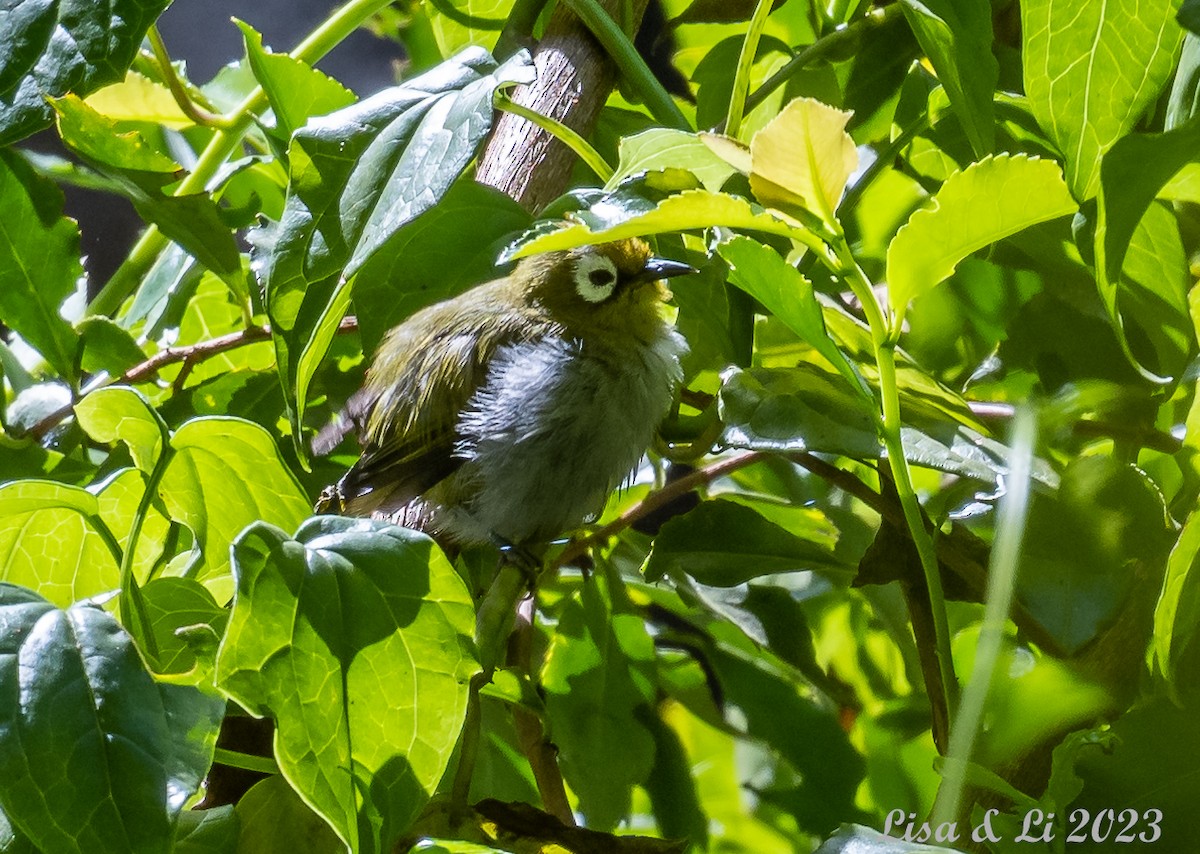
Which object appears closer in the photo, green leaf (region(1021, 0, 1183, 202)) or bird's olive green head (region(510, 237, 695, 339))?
green leaf (region(1021, 0, 1183, 202))

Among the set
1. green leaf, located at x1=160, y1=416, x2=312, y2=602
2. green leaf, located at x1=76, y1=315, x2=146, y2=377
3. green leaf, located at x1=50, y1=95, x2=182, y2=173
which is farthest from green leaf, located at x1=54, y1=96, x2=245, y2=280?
green leaf, located at x1=160, y1=416, x2=312, y2=602

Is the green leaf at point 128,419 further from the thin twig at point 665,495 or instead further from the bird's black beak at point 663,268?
the bird's black beak at point 663,268

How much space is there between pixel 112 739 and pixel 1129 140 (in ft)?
1.64

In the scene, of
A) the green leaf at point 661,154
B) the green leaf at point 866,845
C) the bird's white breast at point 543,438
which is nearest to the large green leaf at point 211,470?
the green leaf at point 661,154

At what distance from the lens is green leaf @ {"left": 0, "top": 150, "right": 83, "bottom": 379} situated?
85 centimetres

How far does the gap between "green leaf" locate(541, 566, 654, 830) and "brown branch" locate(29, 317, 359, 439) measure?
11.5 inches

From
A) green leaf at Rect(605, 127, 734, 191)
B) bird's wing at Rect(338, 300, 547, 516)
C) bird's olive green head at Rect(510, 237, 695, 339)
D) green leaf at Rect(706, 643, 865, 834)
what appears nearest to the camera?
green leaf at Rect(605, 127, 734, 191)

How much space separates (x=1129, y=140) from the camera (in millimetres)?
501

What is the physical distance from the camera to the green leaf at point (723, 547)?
2.52 feet

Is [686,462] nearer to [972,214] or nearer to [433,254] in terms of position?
[433,254]

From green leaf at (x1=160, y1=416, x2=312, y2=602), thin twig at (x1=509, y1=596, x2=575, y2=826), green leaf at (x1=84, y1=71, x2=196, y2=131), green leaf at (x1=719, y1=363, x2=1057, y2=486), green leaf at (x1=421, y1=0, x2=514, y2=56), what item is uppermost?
green leaf at (x1=421, y1=0, x2=514, y2=56)

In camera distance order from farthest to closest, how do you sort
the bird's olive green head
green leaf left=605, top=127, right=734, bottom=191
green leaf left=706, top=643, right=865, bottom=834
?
the bird's olive green head → green leaf left=706, top=643, right=865, bottom=834 → green leaf left=605, top=127, right=734, bottom=191

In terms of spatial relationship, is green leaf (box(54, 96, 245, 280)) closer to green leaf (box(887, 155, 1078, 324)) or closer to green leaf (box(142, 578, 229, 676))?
green leaf (box(142, 578, 229, 676))

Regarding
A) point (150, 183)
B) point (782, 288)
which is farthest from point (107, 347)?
point (782, 288)
